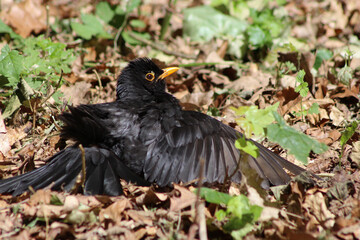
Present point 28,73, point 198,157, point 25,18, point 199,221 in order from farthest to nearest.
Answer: point 25,18 < point 28,73 < point 198,157 < point 199,221

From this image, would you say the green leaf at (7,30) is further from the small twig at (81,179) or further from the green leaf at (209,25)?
the small twig at (81,179)

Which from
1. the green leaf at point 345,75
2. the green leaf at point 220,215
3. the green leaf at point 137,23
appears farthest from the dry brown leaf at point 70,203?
the green leaf at point 137,23

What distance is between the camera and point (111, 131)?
3768 millimetres

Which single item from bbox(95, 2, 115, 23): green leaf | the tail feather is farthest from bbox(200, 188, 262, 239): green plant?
bbox(95, 2, 115, 23): green leaf

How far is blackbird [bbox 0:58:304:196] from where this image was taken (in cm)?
330

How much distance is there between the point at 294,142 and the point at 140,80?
7.61ft

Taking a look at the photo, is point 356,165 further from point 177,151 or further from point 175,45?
point 175,45

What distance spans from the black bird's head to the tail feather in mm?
1109

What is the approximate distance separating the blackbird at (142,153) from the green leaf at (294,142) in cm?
69

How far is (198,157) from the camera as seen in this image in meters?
3.62

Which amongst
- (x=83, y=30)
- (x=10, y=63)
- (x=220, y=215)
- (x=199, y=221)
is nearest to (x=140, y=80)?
(x=10, y=63)

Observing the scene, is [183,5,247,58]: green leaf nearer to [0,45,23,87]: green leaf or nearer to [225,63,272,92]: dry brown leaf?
[225,63,272,92]: dry brown leaf

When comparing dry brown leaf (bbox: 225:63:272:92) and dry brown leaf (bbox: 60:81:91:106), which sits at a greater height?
dry brown leaf (bbox: 225:63:272:92)

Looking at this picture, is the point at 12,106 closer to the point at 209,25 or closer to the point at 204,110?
the point at 204,110
